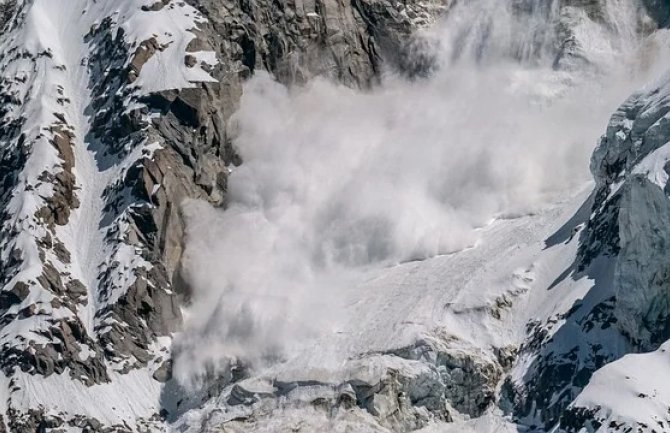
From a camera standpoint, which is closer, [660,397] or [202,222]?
[660,397]

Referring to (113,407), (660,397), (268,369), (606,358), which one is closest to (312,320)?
(268,369)

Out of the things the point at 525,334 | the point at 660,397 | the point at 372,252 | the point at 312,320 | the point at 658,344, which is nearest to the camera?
the point at 660,397

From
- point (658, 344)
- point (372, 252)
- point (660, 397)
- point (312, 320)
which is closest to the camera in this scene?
point (660, 397)

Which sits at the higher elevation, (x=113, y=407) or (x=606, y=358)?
(x=606, y=358)

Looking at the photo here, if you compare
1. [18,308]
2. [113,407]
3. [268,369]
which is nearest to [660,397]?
[268,369]

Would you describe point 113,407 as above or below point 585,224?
below

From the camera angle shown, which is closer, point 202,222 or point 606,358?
point 606,358

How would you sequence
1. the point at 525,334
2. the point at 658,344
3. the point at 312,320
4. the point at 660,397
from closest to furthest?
the point at 660,397, the point at 658,344, the point at 525,334, the point at 312,320

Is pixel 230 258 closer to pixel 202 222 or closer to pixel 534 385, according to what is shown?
pixel 202 222

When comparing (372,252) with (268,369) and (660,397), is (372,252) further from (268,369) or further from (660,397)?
(660,397)
